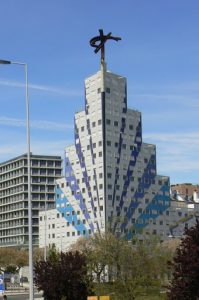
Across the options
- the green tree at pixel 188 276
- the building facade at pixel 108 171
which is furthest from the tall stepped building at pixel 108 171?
the green tree at pixel 188 276

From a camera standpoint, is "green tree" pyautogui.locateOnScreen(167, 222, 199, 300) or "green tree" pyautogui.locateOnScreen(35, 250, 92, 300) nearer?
"green tree" pyautogui.locateOnScreen(167, 222, 199, 300)

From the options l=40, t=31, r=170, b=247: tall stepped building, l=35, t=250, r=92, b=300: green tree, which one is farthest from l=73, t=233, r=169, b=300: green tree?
l=40, t=31, r=170, b=247: tall stepped building

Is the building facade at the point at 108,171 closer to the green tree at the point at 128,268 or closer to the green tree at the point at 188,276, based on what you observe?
the green tree at the point at 128,268

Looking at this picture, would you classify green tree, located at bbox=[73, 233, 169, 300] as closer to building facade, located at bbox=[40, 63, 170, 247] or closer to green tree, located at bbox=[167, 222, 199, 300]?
green tree, located at bbox=[167, 222, 199, 300]

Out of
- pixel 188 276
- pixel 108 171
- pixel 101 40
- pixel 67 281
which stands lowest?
pixel 67 281

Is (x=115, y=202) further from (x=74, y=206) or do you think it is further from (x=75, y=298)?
(x=75, y=298)

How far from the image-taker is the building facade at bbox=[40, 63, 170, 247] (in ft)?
436

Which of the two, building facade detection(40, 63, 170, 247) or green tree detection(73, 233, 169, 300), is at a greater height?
building facade detection(40, 63, 170, 247)

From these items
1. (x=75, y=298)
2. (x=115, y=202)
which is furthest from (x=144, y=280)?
(x=115, y=202)

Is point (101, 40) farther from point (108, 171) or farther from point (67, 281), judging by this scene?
point (67, 281)

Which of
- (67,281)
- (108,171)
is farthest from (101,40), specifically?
(67,281)

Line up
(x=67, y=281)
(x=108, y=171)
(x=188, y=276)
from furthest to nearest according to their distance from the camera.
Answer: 1. (x=108, y=171)
2. (x=67, y=281)
3. (x=188, y=276)

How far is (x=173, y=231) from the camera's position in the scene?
147 metres

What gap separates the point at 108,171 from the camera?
433 feet
